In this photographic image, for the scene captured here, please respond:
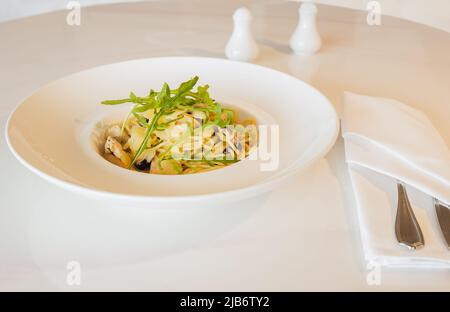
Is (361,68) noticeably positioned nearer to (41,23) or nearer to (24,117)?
(24,117)

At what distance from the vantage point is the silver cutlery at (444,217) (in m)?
0.61

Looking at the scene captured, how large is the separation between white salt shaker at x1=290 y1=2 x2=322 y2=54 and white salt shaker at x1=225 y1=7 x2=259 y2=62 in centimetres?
11

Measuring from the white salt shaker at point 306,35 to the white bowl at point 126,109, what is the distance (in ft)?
1.09

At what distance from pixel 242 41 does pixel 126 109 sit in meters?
0.46

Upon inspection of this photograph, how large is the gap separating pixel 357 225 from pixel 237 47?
0.68 metres

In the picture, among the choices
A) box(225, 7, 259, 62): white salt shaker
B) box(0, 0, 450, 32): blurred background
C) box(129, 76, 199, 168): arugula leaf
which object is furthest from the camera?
box(0, 0, 450, 32): blurred background

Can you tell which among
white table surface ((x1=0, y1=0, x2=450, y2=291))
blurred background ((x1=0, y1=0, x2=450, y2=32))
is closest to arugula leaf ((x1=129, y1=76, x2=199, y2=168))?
white table surface ((x1=0, y1=0, x2=450, y2=291))

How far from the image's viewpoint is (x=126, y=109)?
890 mm

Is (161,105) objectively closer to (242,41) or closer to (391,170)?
(391,170)

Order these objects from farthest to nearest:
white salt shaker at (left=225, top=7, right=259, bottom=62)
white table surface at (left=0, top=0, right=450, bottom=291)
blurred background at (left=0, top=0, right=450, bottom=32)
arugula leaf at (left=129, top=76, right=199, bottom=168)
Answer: blurred background at (left=0, top=0, right=450, bottom=32)
white salt shaker at (left=225, top=7, right=259, bottom=62)
arugula leaf at (left=129, top=76, right=199, bottom=168)
white table surface at (left=0, top=0, right=450, bottom=291)

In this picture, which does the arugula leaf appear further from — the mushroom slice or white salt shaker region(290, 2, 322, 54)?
white salt shaker region(290, 2, 322, 54)

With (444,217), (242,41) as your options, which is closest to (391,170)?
(444,217)

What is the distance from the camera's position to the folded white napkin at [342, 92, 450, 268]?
593mm

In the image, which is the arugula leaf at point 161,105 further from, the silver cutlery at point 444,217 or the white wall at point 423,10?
the white wall at point 423,10
